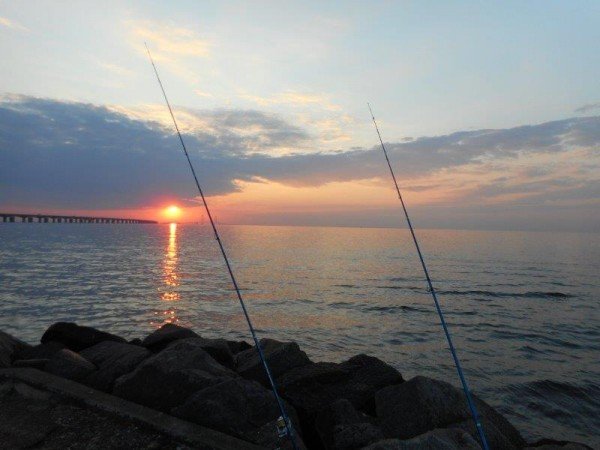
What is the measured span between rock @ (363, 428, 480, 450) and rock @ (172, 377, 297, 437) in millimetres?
1474

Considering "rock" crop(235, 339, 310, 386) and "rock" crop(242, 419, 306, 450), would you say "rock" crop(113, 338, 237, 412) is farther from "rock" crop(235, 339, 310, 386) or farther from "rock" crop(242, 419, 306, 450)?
"rock" crop(235, 339, 310, 386)

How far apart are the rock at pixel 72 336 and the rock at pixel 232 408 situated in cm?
479

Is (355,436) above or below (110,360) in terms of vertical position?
below

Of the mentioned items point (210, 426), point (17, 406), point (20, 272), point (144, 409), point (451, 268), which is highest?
point (20, 272)

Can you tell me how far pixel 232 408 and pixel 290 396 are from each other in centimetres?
202

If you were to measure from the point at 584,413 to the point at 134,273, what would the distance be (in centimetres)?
2986

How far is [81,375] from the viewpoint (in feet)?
20.0

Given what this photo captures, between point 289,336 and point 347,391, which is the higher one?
point 347,391

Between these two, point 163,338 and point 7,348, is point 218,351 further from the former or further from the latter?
point 7,348

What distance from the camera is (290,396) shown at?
6367 millimetres

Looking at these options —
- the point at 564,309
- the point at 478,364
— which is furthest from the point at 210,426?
the point at 564,309

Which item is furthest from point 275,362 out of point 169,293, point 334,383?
point 169,293

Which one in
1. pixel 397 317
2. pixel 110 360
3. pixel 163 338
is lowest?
pixel 397 317

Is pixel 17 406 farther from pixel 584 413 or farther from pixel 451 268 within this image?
pixel 451 268
